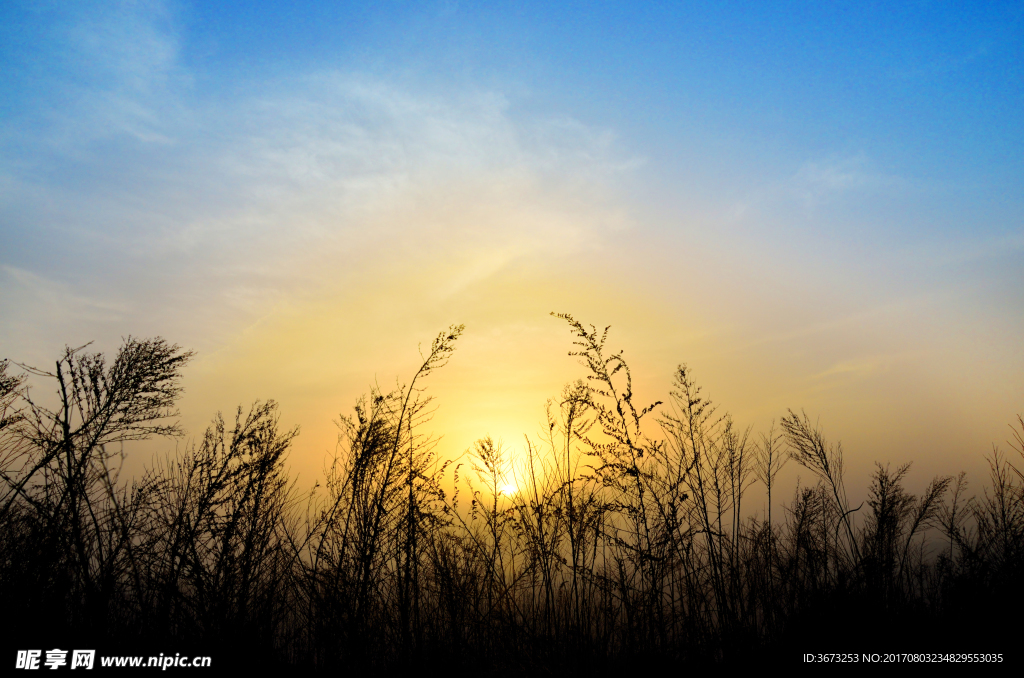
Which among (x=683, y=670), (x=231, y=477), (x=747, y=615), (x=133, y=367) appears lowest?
(x=683, y=670)

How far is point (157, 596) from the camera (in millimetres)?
7043

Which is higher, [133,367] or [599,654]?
[133,367]

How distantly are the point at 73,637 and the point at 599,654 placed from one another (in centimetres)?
679

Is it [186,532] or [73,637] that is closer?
[73,637]

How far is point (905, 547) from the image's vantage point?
1015 centimetres

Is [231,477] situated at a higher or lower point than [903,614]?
higher

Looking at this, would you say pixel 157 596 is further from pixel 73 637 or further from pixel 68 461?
pixel 68 461

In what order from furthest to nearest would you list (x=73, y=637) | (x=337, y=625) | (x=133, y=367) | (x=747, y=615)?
1. (x=133, y=367)
2. (x=747, y=615)
3. (x=337, y=625)
4. (x=73, y=637)

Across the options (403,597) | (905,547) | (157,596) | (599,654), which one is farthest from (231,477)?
(905,547)

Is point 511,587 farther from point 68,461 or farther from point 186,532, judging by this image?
point 68,461

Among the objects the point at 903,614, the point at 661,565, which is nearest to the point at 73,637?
the point at 661,565

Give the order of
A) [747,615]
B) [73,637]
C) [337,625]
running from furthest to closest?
[747,615] → [337,625] → [73,637]

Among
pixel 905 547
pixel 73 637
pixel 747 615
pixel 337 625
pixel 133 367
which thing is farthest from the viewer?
pixel 905 547

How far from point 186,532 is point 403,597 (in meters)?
3.26
